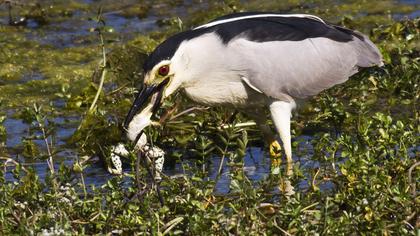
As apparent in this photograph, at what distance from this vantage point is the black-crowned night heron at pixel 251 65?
579 centimetres

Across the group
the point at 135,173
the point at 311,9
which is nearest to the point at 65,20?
the point at 311,9

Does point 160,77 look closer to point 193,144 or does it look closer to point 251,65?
point 251,65

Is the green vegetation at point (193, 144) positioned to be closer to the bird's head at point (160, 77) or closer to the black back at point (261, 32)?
the bird's head at point (160, 77)

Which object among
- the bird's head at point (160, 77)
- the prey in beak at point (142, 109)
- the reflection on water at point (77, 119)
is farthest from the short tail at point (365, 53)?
the prey in beak at point (142, 109)

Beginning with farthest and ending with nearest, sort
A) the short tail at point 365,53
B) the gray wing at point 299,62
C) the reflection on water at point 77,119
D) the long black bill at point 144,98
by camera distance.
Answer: the reflection on water at point 77,119, the short tail at point 365,53, the gray wing at point 299,62, the long black bill at point 144,98

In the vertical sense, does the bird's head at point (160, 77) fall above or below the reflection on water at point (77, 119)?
above

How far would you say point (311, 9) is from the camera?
32.5 feet

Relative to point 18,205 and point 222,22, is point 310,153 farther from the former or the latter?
point 18,205

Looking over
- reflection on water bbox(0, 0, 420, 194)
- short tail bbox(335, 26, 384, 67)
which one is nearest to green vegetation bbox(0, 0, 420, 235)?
reflection on water bbox(0, 0, 420, 194)

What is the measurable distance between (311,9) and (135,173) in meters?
5.28

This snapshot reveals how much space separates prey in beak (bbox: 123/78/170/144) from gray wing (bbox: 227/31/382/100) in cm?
47

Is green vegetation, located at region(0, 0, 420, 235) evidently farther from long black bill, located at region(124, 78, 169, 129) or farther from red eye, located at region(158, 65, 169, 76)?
red eye, located at region(158, 65, 169, 76)

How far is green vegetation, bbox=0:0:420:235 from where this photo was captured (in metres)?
4.55

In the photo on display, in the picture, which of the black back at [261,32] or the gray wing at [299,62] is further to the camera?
the gray wing at [299,62]
